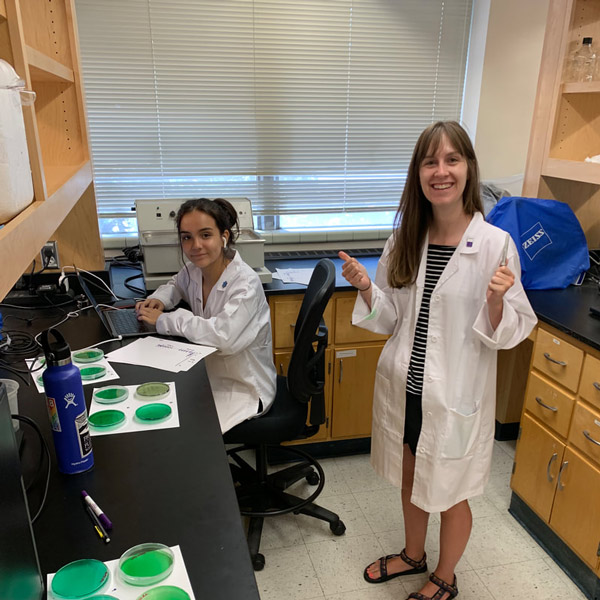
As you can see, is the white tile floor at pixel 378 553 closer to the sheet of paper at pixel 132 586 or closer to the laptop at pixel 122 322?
the laptop at pixel 122 322

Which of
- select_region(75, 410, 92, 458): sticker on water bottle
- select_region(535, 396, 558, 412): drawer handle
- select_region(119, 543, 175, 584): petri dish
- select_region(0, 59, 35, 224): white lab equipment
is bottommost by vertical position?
select_region(535, 396, 558, 412): drawer handle

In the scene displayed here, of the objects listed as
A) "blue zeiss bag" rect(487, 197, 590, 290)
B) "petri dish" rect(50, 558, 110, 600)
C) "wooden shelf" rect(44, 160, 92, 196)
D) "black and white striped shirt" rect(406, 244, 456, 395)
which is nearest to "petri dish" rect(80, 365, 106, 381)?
"wooden shelf" rect(44, 160, 92, 196)

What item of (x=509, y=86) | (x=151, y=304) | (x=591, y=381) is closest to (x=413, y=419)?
(x=591, y=381)

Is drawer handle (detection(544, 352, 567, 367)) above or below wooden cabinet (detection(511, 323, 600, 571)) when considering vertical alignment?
above

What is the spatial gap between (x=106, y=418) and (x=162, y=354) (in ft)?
1.38

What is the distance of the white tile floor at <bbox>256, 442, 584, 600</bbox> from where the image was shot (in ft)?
6.09

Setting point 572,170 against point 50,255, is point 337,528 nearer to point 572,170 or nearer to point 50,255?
point 50,255

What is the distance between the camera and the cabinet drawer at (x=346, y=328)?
243 centimetres

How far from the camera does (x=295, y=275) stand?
101 inches

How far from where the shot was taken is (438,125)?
1458 mm

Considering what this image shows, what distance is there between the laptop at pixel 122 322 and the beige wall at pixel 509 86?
2.07 m

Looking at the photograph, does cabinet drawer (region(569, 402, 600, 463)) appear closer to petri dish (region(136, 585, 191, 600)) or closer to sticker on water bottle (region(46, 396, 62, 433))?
petri dish (region(136, 585, 191, 600))

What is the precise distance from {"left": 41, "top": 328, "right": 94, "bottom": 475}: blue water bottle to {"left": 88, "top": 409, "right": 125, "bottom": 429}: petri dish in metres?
0.16

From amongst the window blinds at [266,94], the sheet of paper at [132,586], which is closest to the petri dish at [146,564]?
the sheet of paper at [132,586]
